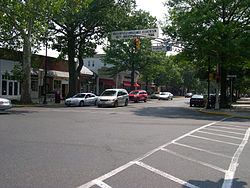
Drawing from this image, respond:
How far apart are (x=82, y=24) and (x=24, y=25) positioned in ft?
24.1

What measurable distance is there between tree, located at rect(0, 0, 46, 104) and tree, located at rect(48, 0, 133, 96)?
7.40 feet

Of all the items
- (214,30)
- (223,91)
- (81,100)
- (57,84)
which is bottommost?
(81,100)

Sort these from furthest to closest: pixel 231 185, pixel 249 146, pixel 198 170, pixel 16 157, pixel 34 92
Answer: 1. pixel 34 92
2. pixel 249 146
3. pixel 16 157
4. pixel 198 170
5. pixel 231 185

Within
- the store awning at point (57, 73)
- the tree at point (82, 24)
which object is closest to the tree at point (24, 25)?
the tree at point (82, 24)

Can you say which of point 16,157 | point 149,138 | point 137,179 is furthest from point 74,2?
point 137,179

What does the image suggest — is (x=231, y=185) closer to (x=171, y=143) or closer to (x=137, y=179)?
(x=137, y=179)

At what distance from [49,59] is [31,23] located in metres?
12.6

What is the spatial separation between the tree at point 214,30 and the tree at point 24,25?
44.1 feet

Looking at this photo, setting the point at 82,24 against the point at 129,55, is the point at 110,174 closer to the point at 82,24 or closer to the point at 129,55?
the point at 82,24

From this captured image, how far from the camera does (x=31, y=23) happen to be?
83.9ft

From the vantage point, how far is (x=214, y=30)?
20.8 metres

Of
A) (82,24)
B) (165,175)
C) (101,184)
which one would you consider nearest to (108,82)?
(82,24)

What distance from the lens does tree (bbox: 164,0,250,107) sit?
68.9 feet

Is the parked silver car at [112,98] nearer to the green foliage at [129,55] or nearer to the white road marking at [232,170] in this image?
the white road marking at [232,170]
